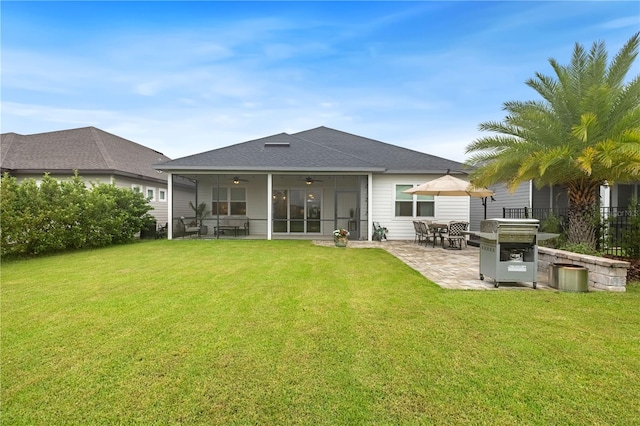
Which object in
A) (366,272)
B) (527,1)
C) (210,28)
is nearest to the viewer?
(366,272)

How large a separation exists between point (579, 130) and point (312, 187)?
10.8 metres

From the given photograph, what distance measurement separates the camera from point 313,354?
2.90m

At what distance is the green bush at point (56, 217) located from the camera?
824 centimetres

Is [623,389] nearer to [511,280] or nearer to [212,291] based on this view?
[511,280]

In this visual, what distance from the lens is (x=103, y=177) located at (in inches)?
536

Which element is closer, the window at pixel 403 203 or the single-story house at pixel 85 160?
the window at pixel 403 203

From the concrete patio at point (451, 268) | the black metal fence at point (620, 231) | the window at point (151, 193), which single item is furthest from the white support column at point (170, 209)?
the black metal fence at point (620, 231)

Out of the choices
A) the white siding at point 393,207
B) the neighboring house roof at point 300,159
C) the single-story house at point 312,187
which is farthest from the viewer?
the white siding at point 393,207

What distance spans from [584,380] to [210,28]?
13.9 meters

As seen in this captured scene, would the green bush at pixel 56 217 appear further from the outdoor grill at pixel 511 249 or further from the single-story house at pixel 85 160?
the outdoor grill at pixel 511 249

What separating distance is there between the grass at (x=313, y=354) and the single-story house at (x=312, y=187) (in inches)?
297

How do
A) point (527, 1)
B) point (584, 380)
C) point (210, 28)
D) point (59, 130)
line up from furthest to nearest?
point (59, 130) → point (210, 28) → point (527, 1) → point (584, 380)

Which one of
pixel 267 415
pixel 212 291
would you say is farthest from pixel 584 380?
pixel 212 291

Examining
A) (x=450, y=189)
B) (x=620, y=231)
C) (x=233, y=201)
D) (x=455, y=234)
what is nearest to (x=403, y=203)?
(x=455, y=234)
